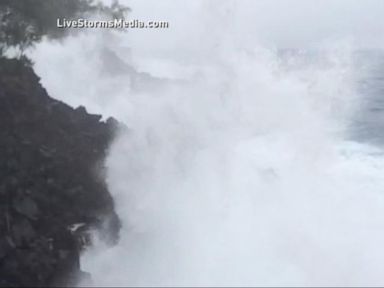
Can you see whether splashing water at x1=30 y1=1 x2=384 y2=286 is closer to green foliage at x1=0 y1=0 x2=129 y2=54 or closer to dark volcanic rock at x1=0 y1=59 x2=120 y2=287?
green foliage at x1=0 y1=0 x2=129 y2=54

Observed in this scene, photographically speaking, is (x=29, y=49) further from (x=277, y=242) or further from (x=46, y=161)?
(x=277, y=242)

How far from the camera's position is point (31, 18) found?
34188 mm

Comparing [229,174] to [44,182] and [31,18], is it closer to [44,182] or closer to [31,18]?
[44,182]

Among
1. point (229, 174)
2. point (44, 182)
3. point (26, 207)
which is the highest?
point (229, 174)

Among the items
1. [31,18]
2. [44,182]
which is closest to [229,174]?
[44,182]

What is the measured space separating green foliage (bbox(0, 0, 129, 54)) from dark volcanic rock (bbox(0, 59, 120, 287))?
223 centimetres

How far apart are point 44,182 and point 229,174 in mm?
12319

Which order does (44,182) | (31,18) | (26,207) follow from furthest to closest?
(31,18) → (44,182) → (26,207)

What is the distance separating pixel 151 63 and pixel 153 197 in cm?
2365

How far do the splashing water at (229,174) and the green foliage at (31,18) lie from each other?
1.03 metres

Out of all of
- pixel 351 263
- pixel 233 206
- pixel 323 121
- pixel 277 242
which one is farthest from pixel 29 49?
pixel 323 121

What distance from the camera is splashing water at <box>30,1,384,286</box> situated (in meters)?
28.5

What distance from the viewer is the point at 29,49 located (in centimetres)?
3322

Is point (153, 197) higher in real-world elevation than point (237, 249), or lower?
higher
